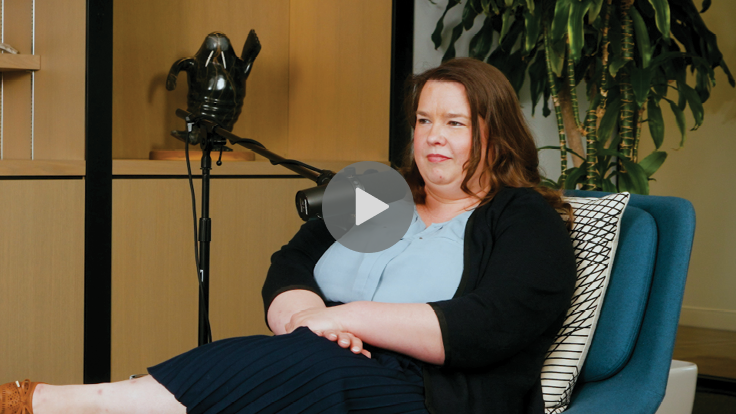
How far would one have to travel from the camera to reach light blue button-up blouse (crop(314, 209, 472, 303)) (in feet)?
Answer: 4.01

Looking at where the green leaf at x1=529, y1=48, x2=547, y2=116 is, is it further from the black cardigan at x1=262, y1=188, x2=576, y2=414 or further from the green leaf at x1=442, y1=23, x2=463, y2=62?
the black cardigan at x1=262, y1=188, x2=576, y2=414

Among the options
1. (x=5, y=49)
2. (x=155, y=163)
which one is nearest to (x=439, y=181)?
(x=155, y=163)

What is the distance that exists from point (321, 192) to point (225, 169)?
3.97 feet

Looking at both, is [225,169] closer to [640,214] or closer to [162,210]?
[162,210]

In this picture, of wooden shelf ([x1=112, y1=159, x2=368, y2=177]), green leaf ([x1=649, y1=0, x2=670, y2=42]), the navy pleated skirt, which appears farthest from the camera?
green leaf ([x1=649, y1=0, x2=670, y2=42])

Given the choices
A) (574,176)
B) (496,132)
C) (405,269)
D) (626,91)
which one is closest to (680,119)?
(626,91)

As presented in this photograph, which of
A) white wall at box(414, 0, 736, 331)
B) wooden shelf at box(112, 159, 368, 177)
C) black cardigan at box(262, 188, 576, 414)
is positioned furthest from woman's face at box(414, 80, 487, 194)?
white wall at box(414, 0, 736, 331)

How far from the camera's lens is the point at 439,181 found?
4.47 ft

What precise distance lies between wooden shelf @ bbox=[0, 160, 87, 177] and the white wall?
3.31m

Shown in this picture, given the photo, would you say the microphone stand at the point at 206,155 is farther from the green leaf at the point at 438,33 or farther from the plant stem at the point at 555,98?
the green leaf at the point at 438,33

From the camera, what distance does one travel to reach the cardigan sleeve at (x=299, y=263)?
134 centimetres

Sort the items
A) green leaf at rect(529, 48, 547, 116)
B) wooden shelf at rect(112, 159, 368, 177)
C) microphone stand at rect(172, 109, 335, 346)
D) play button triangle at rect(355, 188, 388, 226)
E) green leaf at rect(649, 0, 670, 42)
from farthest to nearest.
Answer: green leaf at rect(529, 48, 547, 116) < green leaf at rect(649, 0, 670, 42) < wooden shelf at rect(112, 159, 368, 177) < microphone stand at rect(172, 109, 335, 346) < play button triangle at rect(355, 188, 388, 226)

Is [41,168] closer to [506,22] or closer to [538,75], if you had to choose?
[506,22]

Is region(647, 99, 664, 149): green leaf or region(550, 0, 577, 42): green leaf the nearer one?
region(550, 0, 577, 42): green leaf
